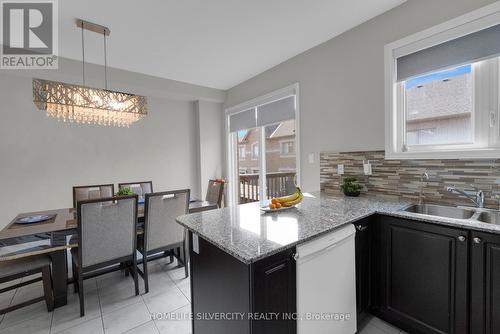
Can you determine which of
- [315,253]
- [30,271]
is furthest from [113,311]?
[315,253]

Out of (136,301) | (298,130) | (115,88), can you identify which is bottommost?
(136,301)

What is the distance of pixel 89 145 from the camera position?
139 inches

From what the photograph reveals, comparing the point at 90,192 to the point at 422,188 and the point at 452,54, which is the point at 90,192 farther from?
the point at 452,54

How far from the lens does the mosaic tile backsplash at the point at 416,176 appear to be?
1.61m

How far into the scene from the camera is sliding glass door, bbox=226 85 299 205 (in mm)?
3271

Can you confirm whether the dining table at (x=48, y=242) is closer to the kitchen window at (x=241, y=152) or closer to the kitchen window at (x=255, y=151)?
the kitchen window at (x=255, y=151)

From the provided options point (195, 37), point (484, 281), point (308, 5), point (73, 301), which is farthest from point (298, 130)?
point (73, 301)

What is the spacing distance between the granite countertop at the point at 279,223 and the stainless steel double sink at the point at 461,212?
115 millimetres

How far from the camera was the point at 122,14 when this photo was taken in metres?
2.08

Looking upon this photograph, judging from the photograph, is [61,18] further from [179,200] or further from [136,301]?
[136,301]

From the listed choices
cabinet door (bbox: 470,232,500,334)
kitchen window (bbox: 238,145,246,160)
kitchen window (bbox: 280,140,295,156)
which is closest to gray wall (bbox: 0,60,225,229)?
kitchen window (bbox: 238,145,246,160)

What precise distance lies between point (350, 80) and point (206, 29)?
1.62 meters

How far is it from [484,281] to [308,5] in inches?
92.6

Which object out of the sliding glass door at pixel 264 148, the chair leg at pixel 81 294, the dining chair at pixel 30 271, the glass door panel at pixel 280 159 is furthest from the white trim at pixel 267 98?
the dining chair at pixel 30 271
